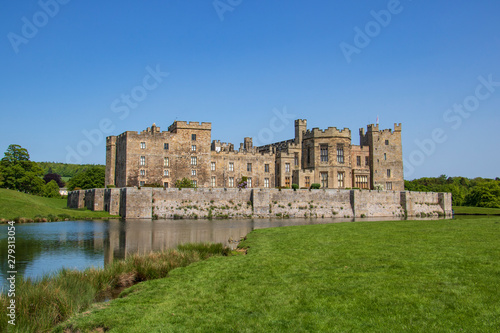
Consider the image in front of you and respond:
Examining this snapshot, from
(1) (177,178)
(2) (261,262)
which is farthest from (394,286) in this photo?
(1) (177,178)

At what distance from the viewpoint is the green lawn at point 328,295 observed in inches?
291

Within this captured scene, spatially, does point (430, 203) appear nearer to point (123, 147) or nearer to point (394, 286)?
point (123, 147)

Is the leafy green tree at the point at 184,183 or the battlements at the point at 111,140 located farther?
the battlements at the point at 111,140

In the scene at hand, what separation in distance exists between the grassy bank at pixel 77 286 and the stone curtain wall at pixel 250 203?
26.5 m

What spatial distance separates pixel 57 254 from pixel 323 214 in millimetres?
33229

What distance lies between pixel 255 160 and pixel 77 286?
48.1 metres

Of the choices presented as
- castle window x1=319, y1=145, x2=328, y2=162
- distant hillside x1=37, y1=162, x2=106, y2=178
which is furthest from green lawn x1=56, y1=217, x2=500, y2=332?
distant hillside x1=37, y1=162, x2=106, y2=178

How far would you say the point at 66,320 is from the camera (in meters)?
9.09

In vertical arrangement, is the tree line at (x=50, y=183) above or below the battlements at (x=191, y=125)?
below

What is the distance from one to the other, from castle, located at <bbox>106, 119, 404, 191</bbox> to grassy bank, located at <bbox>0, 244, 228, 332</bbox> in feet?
120

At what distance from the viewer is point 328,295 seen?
8.81 meters

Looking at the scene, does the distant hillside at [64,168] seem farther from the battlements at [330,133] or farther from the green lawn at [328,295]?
the green lawn at [328,295]

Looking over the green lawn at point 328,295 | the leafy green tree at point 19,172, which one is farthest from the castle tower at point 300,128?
the green lawn at point 328,295

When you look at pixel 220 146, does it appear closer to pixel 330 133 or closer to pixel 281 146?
pixel 281 146
